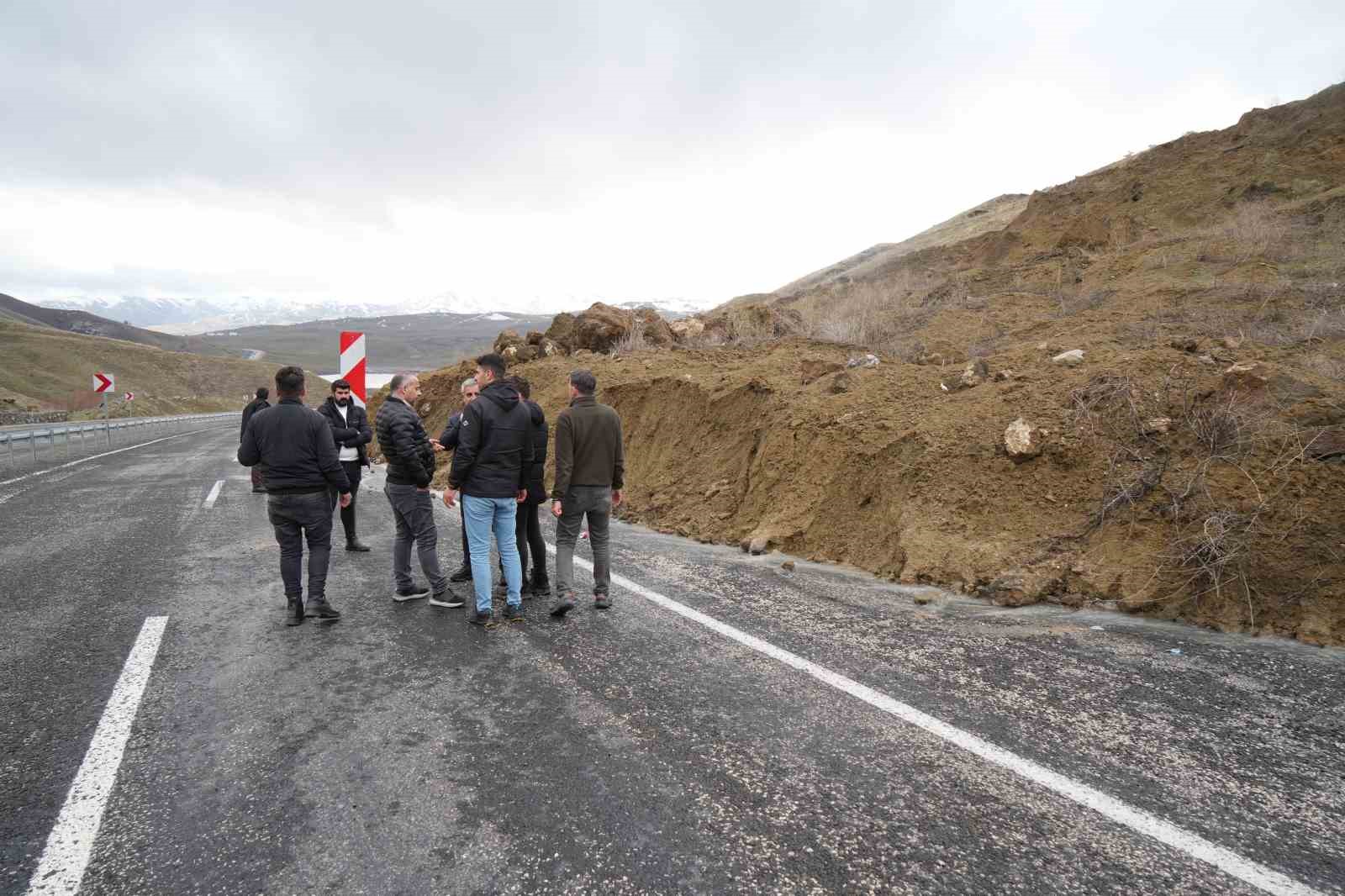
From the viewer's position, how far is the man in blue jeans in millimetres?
5180

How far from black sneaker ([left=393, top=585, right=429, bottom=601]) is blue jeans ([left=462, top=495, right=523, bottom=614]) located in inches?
30.9

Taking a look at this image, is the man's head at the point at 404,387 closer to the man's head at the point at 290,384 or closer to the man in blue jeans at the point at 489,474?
the man's head at the point at 290,384

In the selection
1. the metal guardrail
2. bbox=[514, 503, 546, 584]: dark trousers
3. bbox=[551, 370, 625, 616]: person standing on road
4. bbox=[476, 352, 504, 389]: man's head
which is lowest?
the metal guardrail

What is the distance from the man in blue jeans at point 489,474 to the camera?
5.18 metres

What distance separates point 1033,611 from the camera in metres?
5.30

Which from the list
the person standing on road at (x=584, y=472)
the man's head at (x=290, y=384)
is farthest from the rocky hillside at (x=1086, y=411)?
the man's head at (x=290, y=384)

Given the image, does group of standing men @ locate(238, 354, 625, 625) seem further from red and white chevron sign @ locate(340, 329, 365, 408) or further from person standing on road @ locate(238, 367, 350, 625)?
red and white chevron sign @ locate(340, 329, 365, 408)

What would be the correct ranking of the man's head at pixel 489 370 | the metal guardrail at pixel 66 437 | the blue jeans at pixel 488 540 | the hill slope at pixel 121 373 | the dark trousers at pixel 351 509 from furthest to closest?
1. the hill slope at pixel 121 373
2. the metal guardrail at pixel 66 437
3. the dark trousers at pixel 351 509
4. the man's head at pixel 489 370
5. the blue jeans at pixel 488 540

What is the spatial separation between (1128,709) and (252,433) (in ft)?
20.3

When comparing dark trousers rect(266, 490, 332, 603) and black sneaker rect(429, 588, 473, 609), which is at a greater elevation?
dark trousers rect(266, 490, 332, 603)

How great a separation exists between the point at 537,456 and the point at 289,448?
1912mm

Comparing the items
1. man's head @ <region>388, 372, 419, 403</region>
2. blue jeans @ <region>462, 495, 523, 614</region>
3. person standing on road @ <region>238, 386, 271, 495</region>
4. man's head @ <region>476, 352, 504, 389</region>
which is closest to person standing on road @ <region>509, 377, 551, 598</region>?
man's head @ <region>476, 352, 504, 389</region>

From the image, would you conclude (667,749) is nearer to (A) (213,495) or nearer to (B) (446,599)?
(B) (446,599)

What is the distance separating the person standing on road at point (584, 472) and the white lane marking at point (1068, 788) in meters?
1.66
